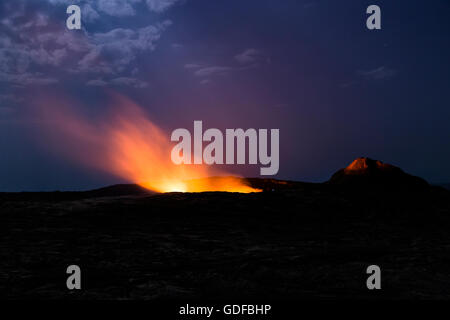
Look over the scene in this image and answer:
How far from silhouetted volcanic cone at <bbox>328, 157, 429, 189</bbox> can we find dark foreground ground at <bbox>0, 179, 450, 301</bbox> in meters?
7.74

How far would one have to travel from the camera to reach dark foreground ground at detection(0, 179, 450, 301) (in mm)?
6973

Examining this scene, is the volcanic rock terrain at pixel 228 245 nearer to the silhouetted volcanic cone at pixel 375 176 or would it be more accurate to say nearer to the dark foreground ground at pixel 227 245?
the dark foreground ground at pixel 227 245

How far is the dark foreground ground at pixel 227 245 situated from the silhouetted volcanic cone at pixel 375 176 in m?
7.74

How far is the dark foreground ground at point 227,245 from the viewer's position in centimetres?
697

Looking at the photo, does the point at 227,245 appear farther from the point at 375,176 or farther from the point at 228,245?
the point at 375,176

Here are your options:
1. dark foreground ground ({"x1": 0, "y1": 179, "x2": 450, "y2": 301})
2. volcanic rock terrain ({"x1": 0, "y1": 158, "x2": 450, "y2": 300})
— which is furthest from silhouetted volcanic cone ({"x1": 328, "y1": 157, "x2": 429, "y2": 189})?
dark foreground ground ({"x1": 0, "y1": 179, "x2": 450, "y2": 301})

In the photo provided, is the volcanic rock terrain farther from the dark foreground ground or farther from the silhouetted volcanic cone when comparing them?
the silhouetted volcanic cone

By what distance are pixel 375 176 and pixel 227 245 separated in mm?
19629

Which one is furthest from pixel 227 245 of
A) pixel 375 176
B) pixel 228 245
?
pixel 375 176

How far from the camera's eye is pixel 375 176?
2781 centimetres
